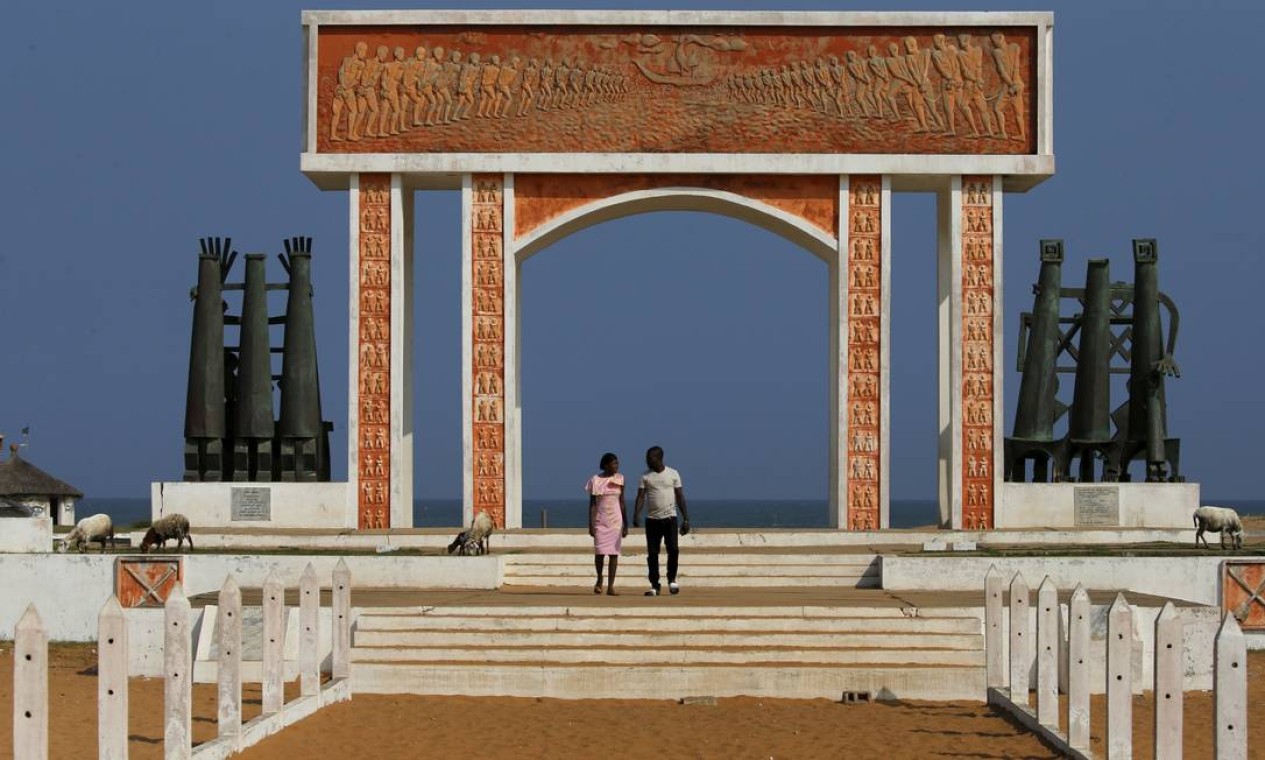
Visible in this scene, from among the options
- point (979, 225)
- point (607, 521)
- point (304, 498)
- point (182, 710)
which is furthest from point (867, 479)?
point (182, 710)

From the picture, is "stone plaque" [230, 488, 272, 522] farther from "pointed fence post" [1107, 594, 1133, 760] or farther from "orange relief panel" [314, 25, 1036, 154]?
"pointed fence post" [1107, 594, 1133, 760]

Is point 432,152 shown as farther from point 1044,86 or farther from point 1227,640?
point 1227,640

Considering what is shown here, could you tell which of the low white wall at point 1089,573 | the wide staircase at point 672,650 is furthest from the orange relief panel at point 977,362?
the wide staircase at point 672,650

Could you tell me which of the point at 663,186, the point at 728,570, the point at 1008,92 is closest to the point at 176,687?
the point at 728,570

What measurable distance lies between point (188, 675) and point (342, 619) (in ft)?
12.3

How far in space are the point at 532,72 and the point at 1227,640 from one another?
17895mm

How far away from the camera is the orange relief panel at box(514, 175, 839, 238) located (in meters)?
25.3

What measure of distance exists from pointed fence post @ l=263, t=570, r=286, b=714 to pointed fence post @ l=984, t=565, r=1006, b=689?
519 centimetres

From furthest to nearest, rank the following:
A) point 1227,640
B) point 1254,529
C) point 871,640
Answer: point 1254,529 < point 871,640 < point 1227,640

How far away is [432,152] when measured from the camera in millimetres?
25219

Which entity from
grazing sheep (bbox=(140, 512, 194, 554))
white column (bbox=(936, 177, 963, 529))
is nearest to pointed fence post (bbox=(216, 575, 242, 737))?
grazing sheep (bbox=(140, 512, 194, 554))

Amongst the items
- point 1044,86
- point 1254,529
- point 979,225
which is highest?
point 1044,86

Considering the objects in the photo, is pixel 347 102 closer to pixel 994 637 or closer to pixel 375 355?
pixel 375 355

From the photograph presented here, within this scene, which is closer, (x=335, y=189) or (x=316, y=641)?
(x=316, y=641)
